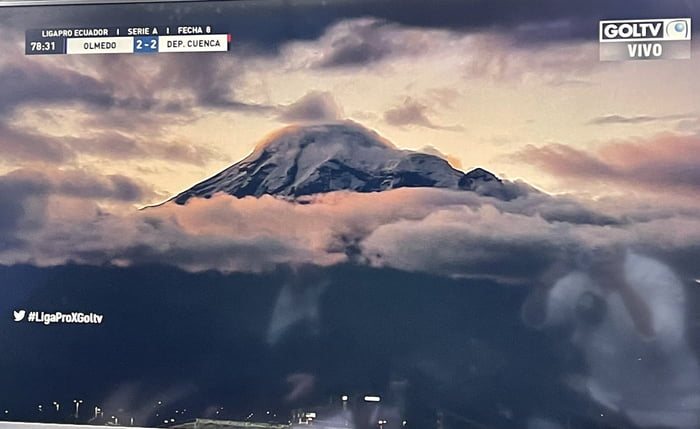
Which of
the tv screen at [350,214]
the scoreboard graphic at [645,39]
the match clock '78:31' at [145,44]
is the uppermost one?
the match clock '78:31' at [145,44]

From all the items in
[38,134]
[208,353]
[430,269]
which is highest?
[38,134]

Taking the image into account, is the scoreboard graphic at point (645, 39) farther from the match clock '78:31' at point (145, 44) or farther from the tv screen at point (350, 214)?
the match clock '78:31' at point (145, 44)

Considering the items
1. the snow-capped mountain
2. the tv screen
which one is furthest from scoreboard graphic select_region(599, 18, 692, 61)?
the snow-capped mountain

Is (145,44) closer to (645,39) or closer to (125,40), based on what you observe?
(125,40)

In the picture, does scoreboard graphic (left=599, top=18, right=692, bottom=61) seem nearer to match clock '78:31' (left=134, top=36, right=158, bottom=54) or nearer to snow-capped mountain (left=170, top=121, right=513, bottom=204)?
snow-capped mountain (left=170, top=121, right=513, bottom=204)

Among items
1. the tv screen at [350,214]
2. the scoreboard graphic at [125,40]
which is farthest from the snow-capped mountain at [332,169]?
the scoreboard graphic at [125,40]

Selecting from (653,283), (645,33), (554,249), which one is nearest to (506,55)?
(645,33)

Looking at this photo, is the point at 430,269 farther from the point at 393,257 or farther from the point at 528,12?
the point at 528,12
